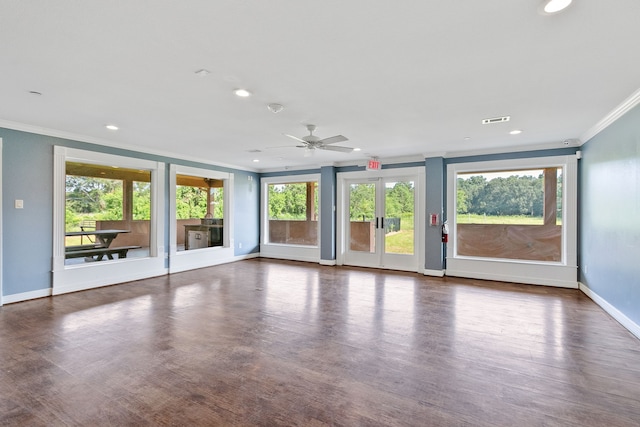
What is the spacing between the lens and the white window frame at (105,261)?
4.94m

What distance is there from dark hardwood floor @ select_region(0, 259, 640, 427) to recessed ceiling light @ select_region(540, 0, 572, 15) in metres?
2.53

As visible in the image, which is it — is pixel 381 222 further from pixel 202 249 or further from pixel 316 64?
pixel 316 64

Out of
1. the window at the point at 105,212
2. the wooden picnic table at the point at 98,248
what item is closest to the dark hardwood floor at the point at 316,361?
the wooden picnic table at the point at 98,248

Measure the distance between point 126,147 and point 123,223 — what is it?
1.61 m

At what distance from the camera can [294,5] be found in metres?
1.89

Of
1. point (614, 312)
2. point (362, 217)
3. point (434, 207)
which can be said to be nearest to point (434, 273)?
point (434, 207)

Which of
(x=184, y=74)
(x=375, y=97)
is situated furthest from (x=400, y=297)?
(x=184, y=74)

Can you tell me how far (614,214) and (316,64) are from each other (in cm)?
416

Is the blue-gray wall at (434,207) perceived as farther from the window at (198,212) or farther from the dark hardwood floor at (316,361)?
the window at (198,212)

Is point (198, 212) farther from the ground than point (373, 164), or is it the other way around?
point (373, 164)

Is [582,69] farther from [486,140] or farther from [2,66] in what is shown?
[2,66]

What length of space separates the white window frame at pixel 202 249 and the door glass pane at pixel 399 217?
3.90 meters

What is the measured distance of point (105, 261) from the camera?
5.68 m

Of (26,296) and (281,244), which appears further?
(281,244)
